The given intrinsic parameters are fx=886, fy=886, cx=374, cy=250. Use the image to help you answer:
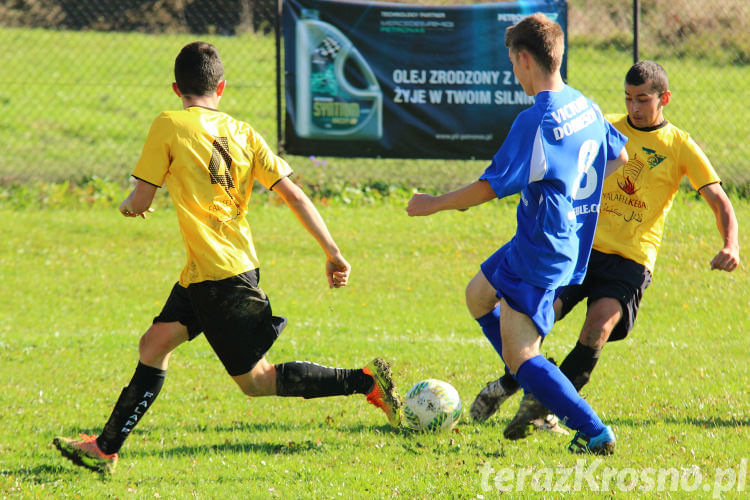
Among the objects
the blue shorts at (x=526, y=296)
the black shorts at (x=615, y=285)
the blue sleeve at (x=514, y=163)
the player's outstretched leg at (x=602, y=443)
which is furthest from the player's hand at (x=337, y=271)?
the player's outstretched leg at (x=602, y=443)

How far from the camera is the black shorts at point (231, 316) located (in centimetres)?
408

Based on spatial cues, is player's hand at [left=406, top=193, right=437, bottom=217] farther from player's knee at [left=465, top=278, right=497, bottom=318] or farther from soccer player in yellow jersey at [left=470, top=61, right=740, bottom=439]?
soccer player in yellow jersey at [left=470, top=61, right=740, bottom=439]

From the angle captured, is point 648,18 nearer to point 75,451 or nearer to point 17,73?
point 17,73

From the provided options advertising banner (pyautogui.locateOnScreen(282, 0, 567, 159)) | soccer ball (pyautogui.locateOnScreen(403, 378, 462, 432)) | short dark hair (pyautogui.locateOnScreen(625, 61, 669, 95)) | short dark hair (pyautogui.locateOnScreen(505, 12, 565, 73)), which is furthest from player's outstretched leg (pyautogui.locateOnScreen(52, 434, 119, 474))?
advertising banner (pyautogui.locateOnScreen(282, 0, 567, 159))

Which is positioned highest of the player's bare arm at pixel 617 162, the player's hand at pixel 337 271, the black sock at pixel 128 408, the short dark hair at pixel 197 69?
the short dark hair at pixel 197 69

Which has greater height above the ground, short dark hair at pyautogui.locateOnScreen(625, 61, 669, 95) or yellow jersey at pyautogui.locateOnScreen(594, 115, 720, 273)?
short dark hair at pyautogui.locateOnScreen(625, 61, 669, 95)

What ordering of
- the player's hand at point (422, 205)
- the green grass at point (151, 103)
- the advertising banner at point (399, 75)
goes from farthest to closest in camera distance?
1. the green grass at point (151, 103)
2. the advertising banner at point (399, 75)
3. the player's hand at point (422, 205)

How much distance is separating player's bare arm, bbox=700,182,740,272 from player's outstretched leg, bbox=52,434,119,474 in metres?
3.16

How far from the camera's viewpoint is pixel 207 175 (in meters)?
4.03

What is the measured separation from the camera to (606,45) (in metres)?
13.0

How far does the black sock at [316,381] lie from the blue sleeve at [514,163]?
136 cm

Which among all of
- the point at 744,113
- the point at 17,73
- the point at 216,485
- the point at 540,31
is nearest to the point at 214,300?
the point at 216,485

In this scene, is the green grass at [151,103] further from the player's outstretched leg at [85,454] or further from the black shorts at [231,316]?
the player's outstretched leg at [85,454]

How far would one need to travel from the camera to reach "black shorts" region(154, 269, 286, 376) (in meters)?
4.08
